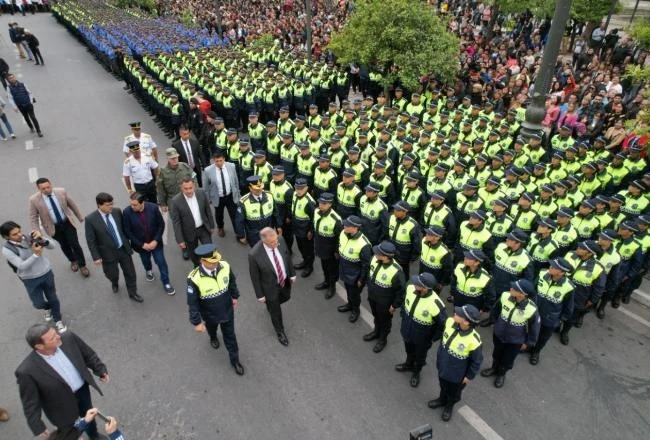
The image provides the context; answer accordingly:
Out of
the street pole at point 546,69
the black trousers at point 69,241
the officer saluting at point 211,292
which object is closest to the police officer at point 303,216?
the officer saluting at point 211,292

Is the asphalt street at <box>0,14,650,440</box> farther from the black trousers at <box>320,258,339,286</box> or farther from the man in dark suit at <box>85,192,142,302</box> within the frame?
the man in dark suit at <box>85,192,142,302</box>

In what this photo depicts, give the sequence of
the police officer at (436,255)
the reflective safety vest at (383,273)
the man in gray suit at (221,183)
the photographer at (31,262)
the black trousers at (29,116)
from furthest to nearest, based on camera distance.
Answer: the black trousers at (29,116) < the man in gray suit at (221,183) < the police officer at (436,255) < the photographer at (31,262) < the reflective safety vest at (383,273)

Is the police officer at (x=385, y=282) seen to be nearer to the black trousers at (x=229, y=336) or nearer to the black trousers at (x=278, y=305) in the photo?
the black trousers at (x=278, y=305)

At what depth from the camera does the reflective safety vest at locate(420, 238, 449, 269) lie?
5945mm

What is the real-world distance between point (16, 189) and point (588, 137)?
14131 millimetres

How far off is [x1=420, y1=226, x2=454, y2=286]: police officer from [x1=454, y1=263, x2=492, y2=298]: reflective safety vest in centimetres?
33

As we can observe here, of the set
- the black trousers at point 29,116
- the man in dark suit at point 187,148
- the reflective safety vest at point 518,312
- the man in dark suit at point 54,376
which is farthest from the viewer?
the black trousers at point 29,116

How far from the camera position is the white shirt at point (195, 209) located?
6719mm

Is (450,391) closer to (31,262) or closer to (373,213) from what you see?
(373,213)

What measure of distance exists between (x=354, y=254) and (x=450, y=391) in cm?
205

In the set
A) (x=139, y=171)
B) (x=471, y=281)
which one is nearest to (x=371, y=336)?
(x=471, y=281)

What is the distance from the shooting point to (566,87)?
12977 mm

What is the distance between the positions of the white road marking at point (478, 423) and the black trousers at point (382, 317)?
1.31 m

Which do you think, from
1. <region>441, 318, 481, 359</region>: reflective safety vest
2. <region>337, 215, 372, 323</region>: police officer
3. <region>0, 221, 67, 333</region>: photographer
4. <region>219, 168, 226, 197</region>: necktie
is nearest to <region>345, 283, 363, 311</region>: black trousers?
<region>337, 215, 372, 323</region>: police officer
